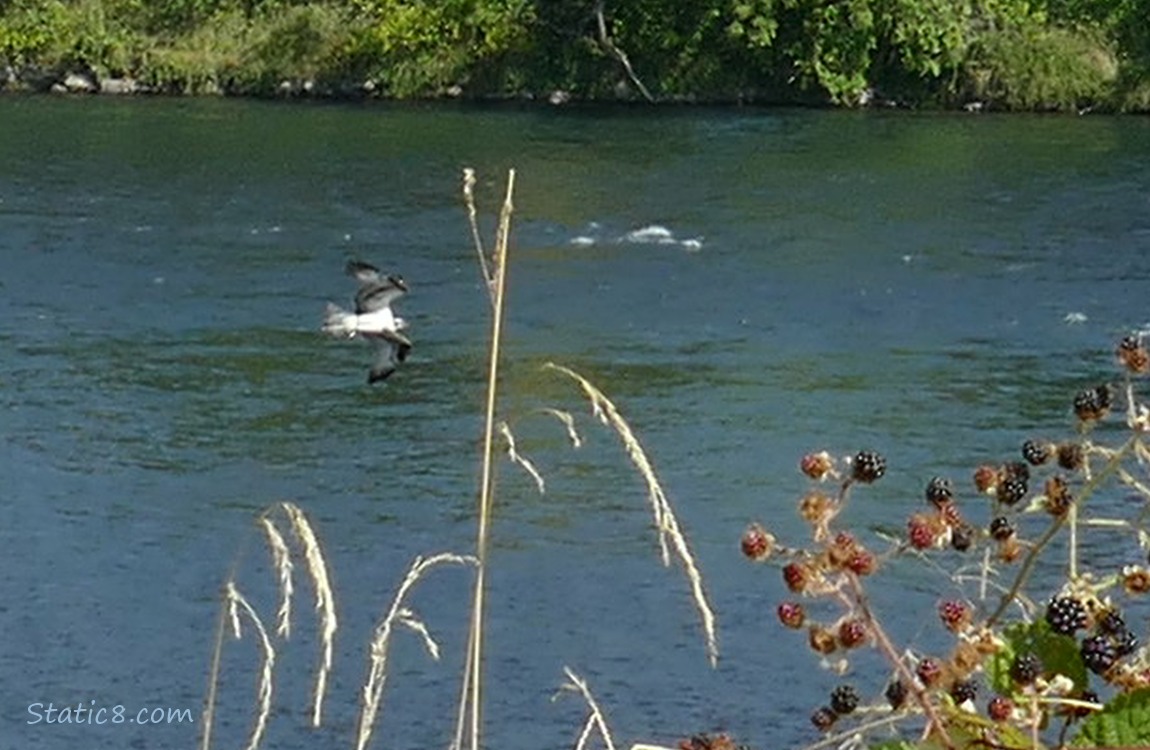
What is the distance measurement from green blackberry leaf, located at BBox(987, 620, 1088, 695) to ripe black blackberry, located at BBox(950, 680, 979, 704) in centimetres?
3

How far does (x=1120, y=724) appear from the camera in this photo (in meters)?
1.77

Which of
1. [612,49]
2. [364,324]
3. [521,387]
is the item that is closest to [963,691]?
[364,324]

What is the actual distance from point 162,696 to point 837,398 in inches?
265

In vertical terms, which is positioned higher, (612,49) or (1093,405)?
(1093,405)

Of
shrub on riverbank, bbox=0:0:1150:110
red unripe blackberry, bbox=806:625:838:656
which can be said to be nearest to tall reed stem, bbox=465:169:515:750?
red unripe blackberry, bbox=806:625:838:656

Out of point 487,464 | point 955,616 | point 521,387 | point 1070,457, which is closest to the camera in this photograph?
point 955,616

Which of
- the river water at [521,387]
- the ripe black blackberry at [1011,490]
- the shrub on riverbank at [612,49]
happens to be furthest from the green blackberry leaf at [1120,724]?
the shrub on riverbank at [612,49]

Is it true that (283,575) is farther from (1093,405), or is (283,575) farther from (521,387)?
(521,387)

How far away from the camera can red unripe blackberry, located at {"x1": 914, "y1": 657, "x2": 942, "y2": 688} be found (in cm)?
195

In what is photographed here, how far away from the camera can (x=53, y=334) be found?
19000 millimetres

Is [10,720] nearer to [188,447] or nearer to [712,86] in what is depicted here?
[188,447]

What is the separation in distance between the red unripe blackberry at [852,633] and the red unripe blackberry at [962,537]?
0.20m

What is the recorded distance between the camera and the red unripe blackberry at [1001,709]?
1818 millimetres

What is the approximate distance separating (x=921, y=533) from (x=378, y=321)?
164 centimetres
